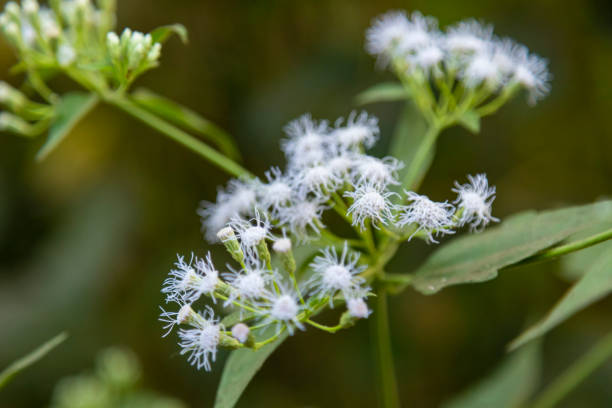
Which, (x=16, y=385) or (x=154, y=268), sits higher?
(x=154, y=268)

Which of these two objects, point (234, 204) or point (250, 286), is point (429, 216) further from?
point (234, 204)

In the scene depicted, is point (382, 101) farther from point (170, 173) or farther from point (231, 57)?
point (170, 173)

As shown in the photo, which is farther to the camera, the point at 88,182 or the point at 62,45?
the point at 88,182

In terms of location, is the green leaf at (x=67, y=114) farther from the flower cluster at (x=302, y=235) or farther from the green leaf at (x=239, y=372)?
the green leaf at (x=239, y=372)

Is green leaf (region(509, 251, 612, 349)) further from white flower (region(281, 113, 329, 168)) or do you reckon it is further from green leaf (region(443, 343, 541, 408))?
green leaf (region(443, 343, 541, 408))

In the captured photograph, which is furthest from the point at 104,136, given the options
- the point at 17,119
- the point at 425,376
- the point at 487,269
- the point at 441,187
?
the point at 487,269

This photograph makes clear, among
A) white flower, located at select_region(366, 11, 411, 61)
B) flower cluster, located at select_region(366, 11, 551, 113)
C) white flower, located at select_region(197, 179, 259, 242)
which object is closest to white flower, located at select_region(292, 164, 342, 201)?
white flower, located at select_region(197, 179, 259, 242)

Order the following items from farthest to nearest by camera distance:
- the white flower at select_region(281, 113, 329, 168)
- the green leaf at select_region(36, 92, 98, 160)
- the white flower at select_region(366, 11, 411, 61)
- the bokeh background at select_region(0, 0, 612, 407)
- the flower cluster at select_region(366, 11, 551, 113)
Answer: the bokeh background at select_region(0, 0, 612, 407)
the white flower at select_region(366, 11, 411, 61)
the flower cluster at select_region(366, 11, 551, 113)
the green leaf at select_region(36, 92, 98, 160)
the white flower at select_region(281, 113, 329, 168)
